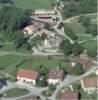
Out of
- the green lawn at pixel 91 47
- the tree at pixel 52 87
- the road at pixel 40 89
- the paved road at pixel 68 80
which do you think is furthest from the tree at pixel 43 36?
the tree at pixel 52 87

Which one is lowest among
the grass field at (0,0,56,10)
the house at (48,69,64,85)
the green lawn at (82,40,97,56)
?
the house at (48,69,64,85)

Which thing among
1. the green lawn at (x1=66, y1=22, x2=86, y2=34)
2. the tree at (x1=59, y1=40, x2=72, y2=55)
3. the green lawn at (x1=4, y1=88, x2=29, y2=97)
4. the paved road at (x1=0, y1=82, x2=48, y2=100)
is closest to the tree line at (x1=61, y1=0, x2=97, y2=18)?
the green lawn at (x1=66, y1=22, x2=86, y2=34)

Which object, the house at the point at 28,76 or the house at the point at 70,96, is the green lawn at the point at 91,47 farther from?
the house at the point at 70,96

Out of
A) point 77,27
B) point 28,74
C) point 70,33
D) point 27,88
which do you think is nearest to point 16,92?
point 27,88

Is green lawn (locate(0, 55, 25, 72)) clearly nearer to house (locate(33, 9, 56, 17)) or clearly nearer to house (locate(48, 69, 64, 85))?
house (locate(48, 69, 64, 85))

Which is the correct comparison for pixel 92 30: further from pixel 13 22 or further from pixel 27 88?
pixel 27 88
